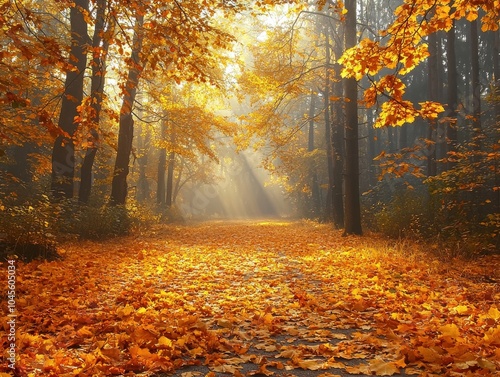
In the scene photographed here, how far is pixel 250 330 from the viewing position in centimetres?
398

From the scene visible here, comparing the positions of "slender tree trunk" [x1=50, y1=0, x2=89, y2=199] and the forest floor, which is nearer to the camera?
the forest floor

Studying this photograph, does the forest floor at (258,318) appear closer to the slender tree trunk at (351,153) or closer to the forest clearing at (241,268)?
the forest clearing at (241,268)

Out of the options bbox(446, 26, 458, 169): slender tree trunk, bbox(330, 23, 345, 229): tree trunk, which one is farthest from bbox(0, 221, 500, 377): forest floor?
bbox(330, 23, 345, 229): tree trunk

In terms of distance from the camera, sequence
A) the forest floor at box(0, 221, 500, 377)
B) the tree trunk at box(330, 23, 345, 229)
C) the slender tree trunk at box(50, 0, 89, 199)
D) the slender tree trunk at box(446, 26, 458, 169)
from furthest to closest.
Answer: the tree trunk at box(330, 23, 345, 229)
the slender tree trunk at box(446, 26, 458, 169)
the slender tree trunk at box(50, 0, 89, 199)
the forest floor at box(0, 221, 500, 377)

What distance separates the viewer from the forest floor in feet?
9.80

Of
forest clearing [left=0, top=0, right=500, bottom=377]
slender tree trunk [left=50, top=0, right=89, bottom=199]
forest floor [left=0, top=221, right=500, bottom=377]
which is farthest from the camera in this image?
slender tree trunk [left=50, top=0, right=89, bottom=199]

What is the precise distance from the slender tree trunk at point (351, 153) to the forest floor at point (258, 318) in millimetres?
4792

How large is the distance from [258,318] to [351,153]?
31.7 ft

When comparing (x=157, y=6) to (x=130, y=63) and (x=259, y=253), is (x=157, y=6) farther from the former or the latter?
(x=259, y=253)

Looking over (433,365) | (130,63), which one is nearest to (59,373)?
(433,365)

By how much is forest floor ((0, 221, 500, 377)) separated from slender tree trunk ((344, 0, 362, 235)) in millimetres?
4792

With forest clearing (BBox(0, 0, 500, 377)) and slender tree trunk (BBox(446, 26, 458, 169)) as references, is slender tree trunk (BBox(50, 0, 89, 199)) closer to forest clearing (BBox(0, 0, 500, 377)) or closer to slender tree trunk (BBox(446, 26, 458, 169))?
forest clearing (BBox(0, 0, 500, 377))

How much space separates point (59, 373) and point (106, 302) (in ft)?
7.48

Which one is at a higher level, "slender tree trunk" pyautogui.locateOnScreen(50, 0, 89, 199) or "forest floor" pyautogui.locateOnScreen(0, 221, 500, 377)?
"slender tree trunk" pyautogui.locateOnScreen(50, 0, 89, 199)
